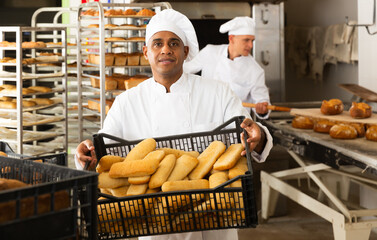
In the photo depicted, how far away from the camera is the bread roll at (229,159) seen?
1635mm

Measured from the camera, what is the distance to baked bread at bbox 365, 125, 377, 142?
3.21 m

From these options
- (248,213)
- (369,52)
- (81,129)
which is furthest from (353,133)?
(81,129)

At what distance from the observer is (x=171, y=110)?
219 centimetres

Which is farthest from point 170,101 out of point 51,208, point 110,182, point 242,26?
point 242,26

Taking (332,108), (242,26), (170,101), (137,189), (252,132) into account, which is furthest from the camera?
(242,26)

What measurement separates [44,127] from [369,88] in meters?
5.62

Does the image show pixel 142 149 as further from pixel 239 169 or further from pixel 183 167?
pixel 239 169

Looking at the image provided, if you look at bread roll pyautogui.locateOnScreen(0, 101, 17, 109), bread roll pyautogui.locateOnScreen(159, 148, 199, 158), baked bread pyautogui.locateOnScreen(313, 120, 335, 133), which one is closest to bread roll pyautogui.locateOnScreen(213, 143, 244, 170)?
bread roll pyautogui.locateOnScreen(159, 148, 199, 158)

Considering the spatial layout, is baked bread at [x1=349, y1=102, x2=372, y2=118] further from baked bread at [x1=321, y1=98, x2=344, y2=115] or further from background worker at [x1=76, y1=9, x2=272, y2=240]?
background worker at [x1=76, y1=9, x2=272, y2=240]

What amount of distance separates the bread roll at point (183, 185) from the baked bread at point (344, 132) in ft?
6.39

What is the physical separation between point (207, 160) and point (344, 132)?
6.03 feet

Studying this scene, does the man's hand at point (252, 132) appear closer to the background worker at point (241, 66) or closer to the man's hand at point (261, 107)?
the man's hand at point (261, 107)

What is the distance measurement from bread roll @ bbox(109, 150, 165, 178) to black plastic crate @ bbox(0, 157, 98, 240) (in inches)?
14.8

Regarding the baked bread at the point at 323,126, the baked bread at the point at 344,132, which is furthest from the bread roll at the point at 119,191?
the baked bread at the point at 323,126
